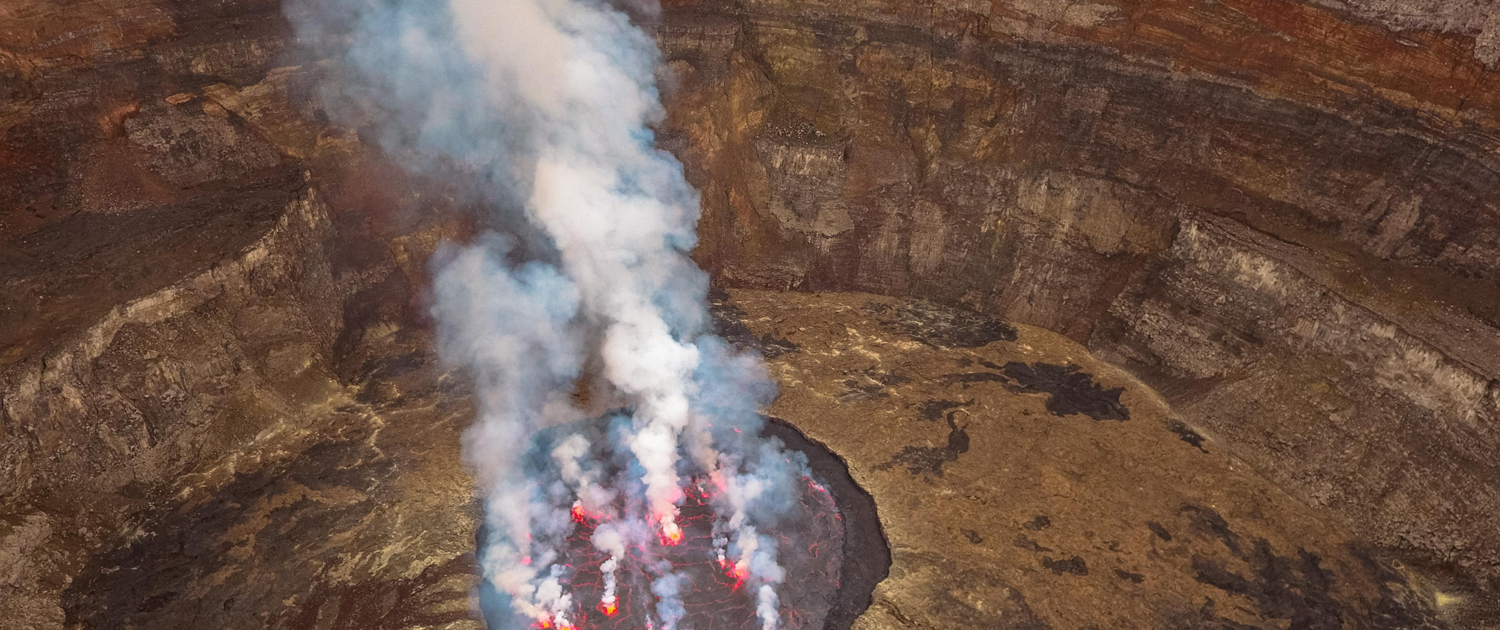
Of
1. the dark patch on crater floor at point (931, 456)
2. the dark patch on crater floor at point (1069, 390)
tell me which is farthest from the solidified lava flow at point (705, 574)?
the dark patch on crater floor at point (1069, 390)

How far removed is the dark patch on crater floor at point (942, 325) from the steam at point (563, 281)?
434 cm

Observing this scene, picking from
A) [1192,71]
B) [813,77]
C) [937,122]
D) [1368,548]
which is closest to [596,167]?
[813,77]

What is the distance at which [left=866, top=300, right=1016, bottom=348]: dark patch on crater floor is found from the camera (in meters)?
20.3

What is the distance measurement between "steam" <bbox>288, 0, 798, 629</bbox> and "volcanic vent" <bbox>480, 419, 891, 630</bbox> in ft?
0.41

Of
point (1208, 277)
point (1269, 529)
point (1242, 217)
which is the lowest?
point (1269, 529)

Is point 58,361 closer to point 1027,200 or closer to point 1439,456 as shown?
point 1027,200

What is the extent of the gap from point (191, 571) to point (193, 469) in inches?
104

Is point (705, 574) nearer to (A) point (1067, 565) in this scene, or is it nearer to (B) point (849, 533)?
(B) point (849, 533)

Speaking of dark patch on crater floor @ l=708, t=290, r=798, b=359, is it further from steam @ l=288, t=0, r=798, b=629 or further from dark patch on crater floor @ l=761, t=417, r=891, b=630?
dark patch on crater floor @ l=761, t=417, r=891, b=630

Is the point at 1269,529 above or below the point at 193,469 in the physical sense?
above

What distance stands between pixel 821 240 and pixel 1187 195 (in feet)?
28.5

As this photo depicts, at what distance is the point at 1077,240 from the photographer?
66.1ft

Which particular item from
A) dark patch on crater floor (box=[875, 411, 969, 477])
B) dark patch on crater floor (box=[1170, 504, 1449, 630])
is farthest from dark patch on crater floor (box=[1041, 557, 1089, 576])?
dark patch on crater floor (box=[875, 411, 969, 477])

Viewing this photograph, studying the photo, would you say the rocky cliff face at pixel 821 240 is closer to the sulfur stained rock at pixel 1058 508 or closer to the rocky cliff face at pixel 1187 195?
the rocky cliff face at pixel 1187 195
